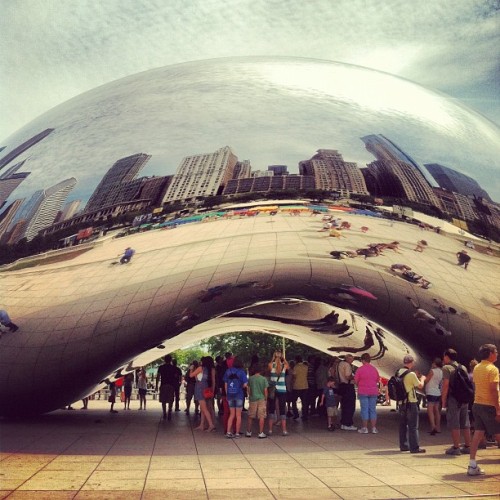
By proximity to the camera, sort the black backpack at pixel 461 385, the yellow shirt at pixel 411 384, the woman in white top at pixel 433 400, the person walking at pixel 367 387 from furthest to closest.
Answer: the woman in white top at pixel 433 400 → the person walking at pixel 367 387 → the yellow shirt at pixel 411 384 → the black backpack at pixel 461 385

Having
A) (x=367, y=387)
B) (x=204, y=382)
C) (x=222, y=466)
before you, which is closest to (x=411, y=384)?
(x=367, y=387)

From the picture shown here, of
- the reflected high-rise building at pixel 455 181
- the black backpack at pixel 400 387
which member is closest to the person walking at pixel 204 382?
the black backpack at pixel 400 387

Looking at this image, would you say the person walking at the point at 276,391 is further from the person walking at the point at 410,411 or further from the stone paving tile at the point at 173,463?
the stone paving tile at the point at 173,463

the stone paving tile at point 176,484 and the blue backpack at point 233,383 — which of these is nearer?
the stone paving tile at point 176,484

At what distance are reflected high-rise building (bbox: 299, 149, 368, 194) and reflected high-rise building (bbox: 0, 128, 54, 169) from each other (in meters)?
2.70

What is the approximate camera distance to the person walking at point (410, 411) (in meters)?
6.20

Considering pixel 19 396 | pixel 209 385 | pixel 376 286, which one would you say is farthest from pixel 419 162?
pixel 19 396

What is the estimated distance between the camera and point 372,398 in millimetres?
7828

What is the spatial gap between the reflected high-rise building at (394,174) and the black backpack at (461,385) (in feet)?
6.12

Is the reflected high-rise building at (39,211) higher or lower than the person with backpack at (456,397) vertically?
higher

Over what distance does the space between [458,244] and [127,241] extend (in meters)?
3.11

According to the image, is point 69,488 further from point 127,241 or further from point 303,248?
point 303,248

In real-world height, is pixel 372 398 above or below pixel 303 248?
below

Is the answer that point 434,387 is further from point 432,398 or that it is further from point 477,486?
point 477,486
